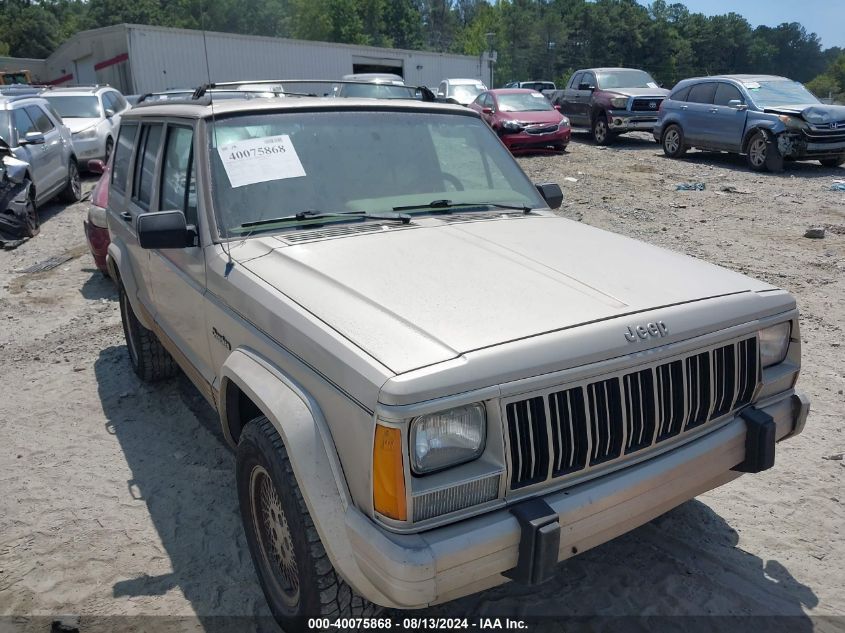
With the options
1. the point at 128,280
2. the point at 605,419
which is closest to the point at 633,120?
the point at 128,280

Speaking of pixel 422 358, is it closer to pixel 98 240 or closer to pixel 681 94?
pixel 98 240

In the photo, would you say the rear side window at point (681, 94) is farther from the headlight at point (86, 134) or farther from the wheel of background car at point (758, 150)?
the headlight at point (86, 134)

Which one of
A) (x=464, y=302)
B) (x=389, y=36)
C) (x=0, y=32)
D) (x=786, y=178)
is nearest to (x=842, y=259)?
(x=786, y=178)

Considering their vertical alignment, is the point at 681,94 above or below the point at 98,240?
above

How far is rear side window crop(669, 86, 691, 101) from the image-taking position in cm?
1533

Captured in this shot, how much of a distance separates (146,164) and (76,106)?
1353cm

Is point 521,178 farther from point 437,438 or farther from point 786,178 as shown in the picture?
point 786,178

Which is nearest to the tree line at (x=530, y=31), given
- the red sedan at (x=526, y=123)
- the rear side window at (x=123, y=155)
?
the red sedan at (x=526, y=123)

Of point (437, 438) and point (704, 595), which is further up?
point (437, 438)

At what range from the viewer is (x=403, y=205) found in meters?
3.54

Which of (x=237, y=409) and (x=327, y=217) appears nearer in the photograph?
(x=237, y=409)

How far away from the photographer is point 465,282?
270 cm

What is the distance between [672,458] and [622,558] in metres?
0.88

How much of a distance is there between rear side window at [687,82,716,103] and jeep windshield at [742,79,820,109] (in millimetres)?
715
